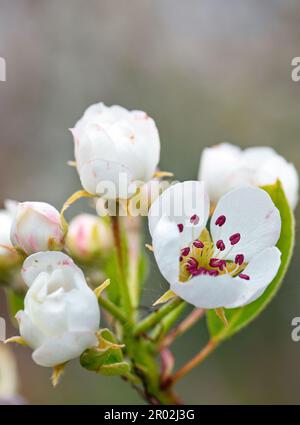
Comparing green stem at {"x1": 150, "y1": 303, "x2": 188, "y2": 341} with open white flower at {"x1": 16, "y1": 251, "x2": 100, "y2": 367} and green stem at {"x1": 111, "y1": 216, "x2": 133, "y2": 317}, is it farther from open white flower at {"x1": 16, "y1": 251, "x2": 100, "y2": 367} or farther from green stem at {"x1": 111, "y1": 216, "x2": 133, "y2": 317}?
open white flower at {"x1": 16, "y1": 251, "x2": 100, "y2": 367}

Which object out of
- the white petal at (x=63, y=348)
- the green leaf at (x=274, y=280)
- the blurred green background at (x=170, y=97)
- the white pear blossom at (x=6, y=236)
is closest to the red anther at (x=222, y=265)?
the green leaf at (x=274, y=280)

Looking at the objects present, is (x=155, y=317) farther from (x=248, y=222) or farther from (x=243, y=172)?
(x=243, y=172)

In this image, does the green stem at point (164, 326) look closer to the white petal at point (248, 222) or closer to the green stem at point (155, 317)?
the green stem at point (155, 317)

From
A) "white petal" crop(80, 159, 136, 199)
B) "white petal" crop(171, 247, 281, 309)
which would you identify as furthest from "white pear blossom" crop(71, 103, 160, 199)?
"white petal" crop(171, 247, 281, 309)

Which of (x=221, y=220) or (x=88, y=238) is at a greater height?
(x=221, y=220)

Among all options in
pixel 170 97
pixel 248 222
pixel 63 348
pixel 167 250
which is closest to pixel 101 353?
pixel 63 348
